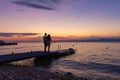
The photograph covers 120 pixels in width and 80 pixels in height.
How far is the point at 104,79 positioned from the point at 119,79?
1.51 metres

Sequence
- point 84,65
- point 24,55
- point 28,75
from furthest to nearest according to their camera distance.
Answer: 1. point 84,65
2. point 24,55
3. point 28,75

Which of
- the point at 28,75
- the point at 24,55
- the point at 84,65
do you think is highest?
the point at 24,55

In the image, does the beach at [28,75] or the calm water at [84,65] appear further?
the calm water at [84,65]

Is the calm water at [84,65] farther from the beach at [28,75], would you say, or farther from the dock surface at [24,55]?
the beach at [28,75]

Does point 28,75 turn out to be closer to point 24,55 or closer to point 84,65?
point 24,55

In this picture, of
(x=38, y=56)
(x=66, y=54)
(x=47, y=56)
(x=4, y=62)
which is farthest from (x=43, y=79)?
(x=66, y=54)

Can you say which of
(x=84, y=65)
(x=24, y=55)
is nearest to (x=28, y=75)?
(x=24, y=55)

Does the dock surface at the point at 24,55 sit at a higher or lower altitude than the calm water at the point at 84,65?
higher

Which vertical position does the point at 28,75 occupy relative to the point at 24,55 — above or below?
below

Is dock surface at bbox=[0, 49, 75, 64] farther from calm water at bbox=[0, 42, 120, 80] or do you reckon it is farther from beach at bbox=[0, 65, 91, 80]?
beach at bbox=[0, 65, 91, 80]

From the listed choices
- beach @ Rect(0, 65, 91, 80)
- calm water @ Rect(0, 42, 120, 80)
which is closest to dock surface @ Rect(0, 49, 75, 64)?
calm water @ Rect(0, 42, 120, 80)

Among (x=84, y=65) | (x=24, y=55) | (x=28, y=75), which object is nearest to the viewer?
(x=28, y=75)

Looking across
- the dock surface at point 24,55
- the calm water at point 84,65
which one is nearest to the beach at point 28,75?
the calm water at point 84,65

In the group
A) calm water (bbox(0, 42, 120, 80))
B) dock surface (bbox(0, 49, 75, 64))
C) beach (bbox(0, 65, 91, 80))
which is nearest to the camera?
beach (bbox(0, 65, 91, 80))
